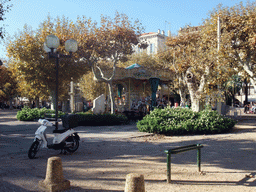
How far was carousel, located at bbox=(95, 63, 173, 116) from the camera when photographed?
22.2m

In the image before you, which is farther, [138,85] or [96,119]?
[138,85]

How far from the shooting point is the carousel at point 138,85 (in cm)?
2220

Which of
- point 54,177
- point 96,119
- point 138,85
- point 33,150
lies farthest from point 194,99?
point 138,85

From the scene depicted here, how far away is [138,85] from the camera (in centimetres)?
2644

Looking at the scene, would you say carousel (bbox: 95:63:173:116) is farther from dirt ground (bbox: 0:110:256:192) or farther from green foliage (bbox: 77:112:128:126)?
dirt ground (bbox: 0:110:256:192)

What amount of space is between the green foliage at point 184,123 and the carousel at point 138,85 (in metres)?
7.17

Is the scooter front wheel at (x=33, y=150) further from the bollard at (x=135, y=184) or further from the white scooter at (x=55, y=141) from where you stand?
the bollard at (x=135, y=184)

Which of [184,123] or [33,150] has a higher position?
[184,123]

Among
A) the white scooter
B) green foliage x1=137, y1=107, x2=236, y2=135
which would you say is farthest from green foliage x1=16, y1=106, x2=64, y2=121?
the white scooter

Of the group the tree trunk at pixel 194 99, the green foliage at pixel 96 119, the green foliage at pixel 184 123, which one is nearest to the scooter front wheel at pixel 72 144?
the green foliage at pixel 184 123

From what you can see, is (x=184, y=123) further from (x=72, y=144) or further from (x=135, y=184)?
(x=135, y=184)

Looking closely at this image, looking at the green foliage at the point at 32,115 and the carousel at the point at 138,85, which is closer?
the green foliage at the point at 32,115

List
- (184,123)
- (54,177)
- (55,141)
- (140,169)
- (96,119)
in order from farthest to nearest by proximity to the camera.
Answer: (96,119) < (184,123) < (55,141) < (140,169) < (54,177)

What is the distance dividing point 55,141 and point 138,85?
62.3 feet
